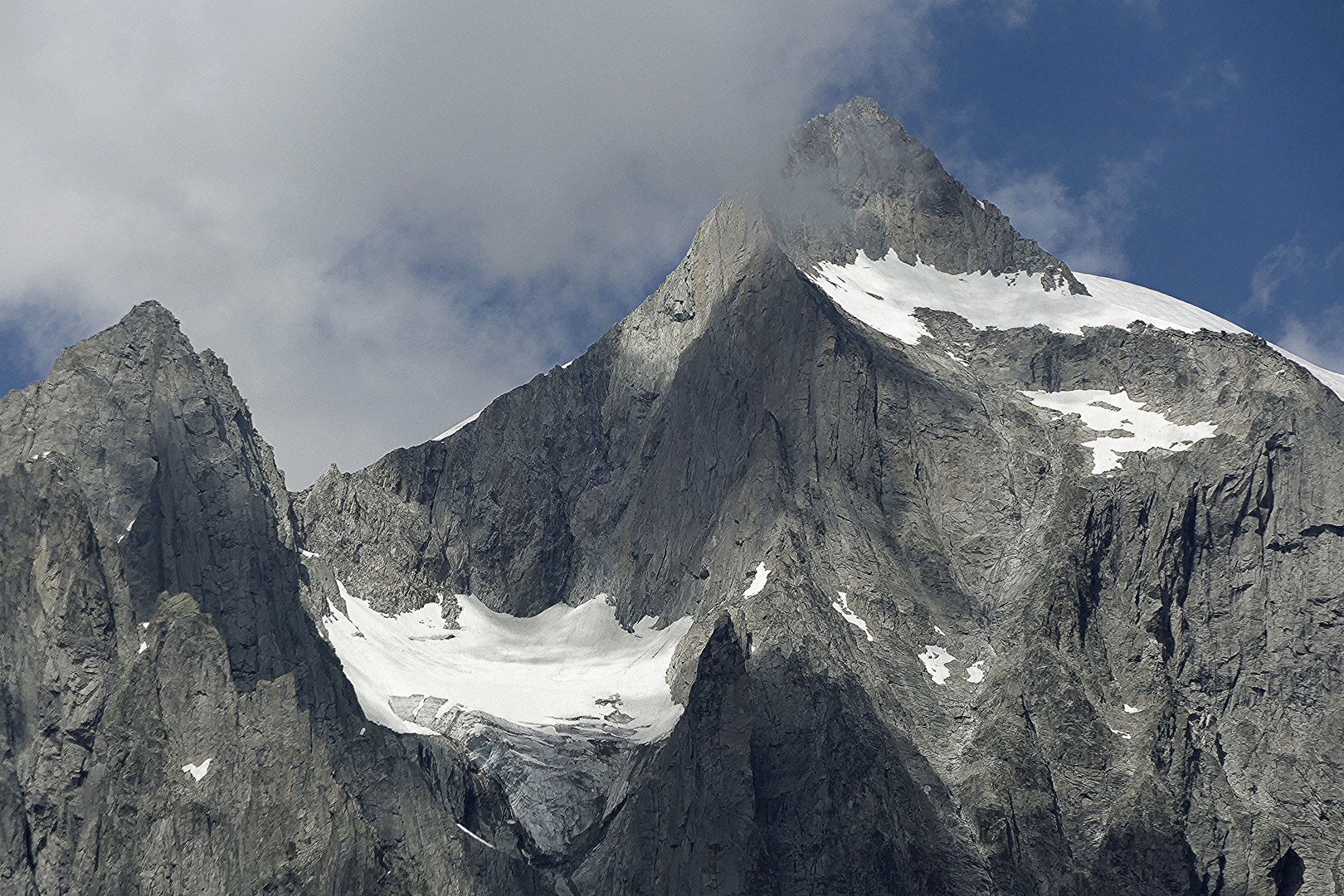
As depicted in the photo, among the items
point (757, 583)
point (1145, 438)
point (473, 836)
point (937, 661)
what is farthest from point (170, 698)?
point (1145, 438)

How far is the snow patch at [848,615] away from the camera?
17700 centimetres

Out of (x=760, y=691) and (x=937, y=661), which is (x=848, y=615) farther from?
(x=760, y=691)

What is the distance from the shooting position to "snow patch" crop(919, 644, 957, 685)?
6781 inches

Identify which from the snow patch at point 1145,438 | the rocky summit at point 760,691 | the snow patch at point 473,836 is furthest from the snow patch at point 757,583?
the snow patch at point 473,836

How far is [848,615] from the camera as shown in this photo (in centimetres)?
17900

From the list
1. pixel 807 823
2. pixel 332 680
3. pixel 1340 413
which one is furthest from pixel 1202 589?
pixel 332 680

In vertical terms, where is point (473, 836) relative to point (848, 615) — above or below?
below

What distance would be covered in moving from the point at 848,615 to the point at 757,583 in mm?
10833

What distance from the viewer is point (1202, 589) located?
17250 cm

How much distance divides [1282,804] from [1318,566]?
2806 centimetres

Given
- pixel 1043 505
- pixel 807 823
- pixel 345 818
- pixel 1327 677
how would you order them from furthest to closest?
pixel 1043 505 < pixel 1327 677 < pixel 807 823 < pixel 345 818

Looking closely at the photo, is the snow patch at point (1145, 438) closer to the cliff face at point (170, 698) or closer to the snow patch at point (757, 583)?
the snow patch at point (757, 583)

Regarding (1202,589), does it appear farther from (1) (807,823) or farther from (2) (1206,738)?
(1) (807,823)

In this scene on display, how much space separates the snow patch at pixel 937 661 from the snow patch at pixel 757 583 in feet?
62.9
